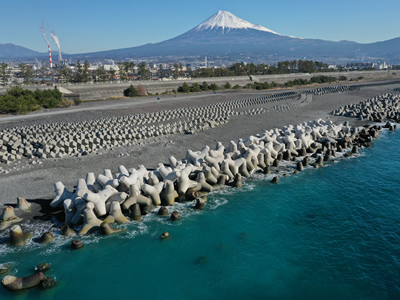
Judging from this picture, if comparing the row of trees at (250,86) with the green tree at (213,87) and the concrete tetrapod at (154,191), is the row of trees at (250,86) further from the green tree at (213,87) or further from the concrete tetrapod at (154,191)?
the concrete tetrapod at (154,191)

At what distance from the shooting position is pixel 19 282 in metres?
9.94

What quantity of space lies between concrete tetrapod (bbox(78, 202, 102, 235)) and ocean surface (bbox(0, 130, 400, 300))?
0.39 meters

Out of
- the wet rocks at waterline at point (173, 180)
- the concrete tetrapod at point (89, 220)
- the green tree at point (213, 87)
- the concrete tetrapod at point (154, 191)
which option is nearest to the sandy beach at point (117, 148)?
the wet rocks at waterline at point (173, 180)

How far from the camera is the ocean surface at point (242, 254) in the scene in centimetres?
1016

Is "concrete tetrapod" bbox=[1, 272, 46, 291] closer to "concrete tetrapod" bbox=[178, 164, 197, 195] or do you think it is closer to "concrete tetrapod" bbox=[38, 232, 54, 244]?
"concrete tetrapod" bbox=[38, 232, 54, 244]

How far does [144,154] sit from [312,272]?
535 inches


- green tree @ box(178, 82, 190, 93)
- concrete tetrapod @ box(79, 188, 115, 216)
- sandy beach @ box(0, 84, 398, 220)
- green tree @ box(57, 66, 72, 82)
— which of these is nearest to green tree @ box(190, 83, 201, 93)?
green tree @ box(178, 82, 190, 93)

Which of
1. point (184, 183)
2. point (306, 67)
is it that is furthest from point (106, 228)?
point (306, 67)

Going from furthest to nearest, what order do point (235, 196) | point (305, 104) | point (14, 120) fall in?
1. point (305, 104)
2. point (14, 120)
3. point (235, 196)

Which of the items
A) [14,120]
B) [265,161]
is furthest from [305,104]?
[14,120]

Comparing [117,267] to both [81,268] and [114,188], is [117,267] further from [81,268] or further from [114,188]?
[114,188]

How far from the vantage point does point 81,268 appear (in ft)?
36.2

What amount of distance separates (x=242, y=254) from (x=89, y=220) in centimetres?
637

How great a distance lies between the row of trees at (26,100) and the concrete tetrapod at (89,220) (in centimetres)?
3127
